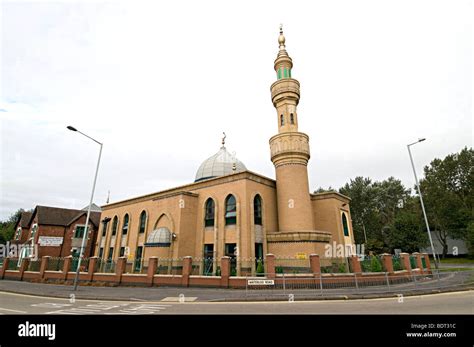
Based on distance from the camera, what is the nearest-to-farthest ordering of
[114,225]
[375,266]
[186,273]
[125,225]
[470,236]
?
1. [186,273]
2. [375,266]
3. [125,225]
4. [114,225]
5. [470,236]

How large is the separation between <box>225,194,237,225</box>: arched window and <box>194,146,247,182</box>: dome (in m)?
7.39

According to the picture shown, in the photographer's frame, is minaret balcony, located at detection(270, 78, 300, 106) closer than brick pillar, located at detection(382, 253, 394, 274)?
No

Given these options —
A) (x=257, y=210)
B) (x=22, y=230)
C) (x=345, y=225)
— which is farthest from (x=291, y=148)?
(x=22, y=230)

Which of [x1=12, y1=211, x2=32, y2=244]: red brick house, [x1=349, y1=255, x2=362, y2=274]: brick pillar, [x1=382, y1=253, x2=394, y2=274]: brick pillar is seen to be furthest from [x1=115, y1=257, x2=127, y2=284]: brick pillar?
[x1=12, y1=211, x2=32, y2=244]: red brick house

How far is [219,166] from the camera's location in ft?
101

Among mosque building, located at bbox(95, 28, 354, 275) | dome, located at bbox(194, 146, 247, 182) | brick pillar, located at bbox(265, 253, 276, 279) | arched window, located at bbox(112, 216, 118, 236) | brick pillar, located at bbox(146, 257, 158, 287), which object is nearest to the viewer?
brick pillar, located at bbox(265, 253, 276, 279)

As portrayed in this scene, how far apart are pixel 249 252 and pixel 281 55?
18982 mm

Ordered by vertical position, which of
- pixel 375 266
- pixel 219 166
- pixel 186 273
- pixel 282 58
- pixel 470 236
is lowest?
pixel 186 273

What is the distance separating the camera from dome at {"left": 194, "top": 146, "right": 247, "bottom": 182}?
30.5 metres

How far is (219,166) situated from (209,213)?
8.19 m

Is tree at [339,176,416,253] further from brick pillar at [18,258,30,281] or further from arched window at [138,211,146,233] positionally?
brick pillar at [18,258,30,281]

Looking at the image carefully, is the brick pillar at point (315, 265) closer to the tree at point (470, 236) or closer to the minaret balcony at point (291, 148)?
the minaret balcony at point (291, 148)

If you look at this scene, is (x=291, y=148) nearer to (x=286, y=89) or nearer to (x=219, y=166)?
(x=286, y=89)
